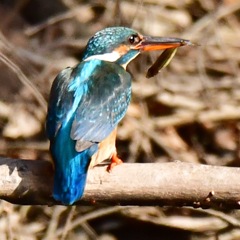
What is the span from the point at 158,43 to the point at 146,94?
8.50 feet

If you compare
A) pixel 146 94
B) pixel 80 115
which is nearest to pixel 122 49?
pixel 80 115

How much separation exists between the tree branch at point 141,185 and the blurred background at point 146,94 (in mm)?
2141

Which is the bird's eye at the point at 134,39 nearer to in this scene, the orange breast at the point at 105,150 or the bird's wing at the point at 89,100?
the bird's wing at the point at 89,100

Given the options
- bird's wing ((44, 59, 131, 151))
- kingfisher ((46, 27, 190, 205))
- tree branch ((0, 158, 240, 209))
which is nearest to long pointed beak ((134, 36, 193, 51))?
kingfisher ((46, 27, 190, 205))

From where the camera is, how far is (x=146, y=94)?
6.65 meters

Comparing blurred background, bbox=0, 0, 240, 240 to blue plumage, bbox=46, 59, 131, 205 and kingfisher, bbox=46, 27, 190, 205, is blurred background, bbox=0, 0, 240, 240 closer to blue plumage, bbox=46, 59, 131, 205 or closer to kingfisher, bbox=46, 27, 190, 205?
kingfisher, bbox=46, 27, 190, 205

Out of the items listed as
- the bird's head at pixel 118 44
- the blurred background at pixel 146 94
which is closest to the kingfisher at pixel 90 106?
the bird's head at pixel 118 44

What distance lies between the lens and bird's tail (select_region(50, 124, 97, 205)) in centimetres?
341

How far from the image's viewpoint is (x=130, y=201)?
3506 mm

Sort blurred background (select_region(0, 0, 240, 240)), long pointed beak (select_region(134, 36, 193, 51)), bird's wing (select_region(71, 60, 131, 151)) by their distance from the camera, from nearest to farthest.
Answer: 1. bird's wing (select_region(71, 60, 131, 151))
2. long pointed beak (select_region(134, 36, 193, 51))
3. blurred background (select_region(0, 0, 240, 240))

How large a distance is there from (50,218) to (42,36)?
1690 mm

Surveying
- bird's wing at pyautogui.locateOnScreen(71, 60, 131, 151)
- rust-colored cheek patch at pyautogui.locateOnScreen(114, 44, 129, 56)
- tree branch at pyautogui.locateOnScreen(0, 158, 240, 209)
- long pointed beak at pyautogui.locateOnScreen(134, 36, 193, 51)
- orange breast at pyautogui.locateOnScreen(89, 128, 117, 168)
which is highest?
long pointed beak at pyautogui.locateOnScreen(134, 36, 193, 51)

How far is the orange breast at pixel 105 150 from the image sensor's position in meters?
3.74

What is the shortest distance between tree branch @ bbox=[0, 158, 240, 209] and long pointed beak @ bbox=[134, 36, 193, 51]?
0.65m
